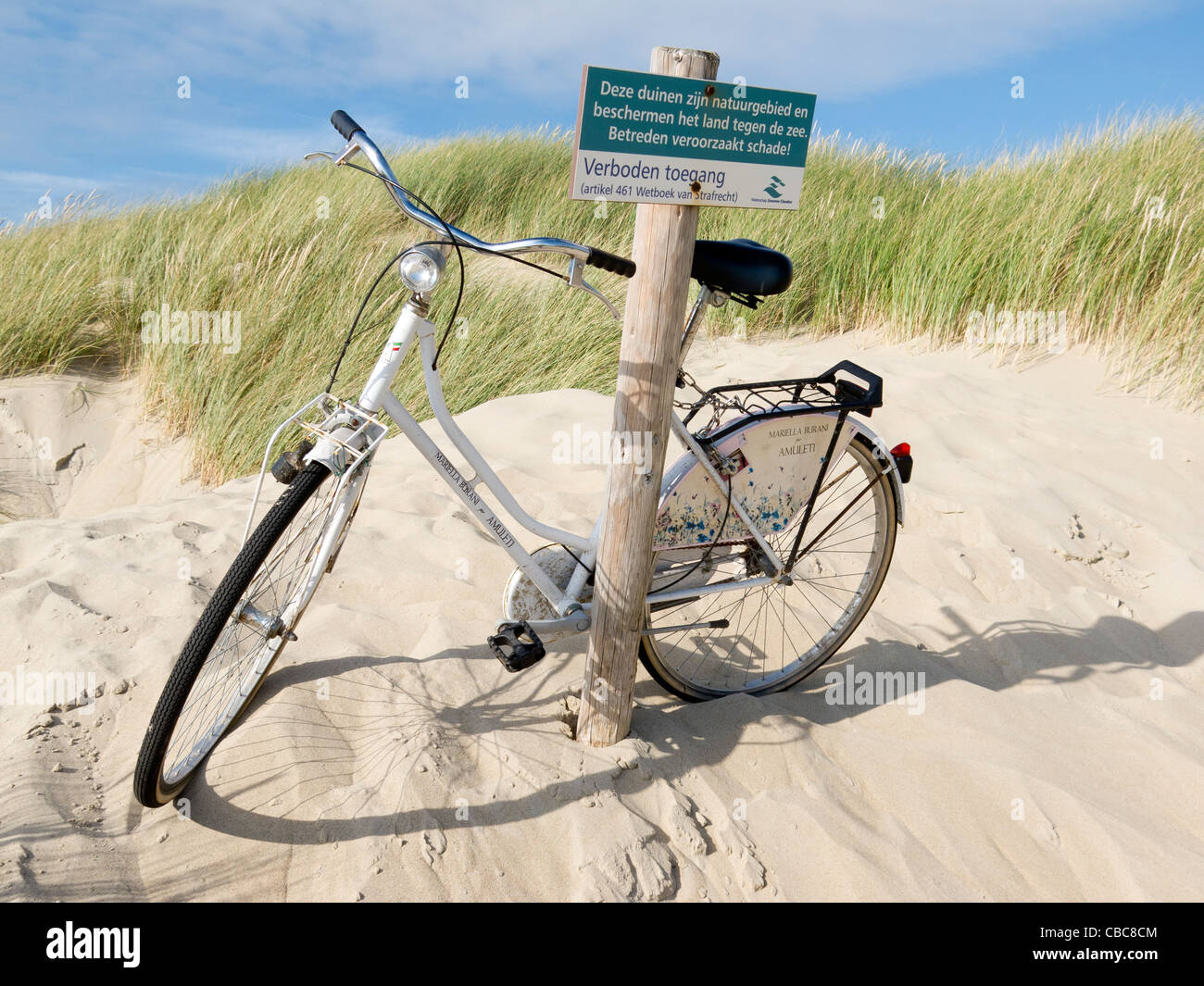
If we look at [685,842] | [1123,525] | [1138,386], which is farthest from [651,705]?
[1138,386]

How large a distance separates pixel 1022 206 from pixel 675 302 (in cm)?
630

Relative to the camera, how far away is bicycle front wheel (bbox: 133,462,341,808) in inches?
81.8

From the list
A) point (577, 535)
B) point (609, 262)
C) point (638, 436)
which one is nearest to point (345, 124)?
point (609, 262)

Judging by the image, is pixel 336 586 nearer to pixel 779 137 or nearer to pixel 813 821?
pixel 813 821

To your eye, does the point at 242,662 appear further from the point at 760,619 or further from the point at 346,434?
the point at 760,619

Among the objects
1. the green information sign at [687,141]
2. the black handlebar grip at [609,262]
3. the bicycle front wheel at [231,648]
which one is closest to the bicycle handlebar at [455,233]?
the black handlebar grip at [609,262]

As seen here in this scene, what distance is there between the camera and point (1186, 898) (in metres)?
2.38

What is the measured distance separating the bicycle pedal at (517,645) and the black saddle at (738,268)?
1066 millimetres

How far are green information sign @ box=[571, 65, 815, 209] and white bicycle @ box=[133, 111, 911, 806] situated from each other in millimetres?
203

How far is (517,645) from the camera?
7.84 feet

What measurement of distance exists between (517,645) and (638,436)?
0.64m

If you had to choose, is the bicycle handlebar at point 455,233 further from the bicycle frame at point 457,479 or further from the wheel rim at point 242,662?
the wheel rim at point 242,662

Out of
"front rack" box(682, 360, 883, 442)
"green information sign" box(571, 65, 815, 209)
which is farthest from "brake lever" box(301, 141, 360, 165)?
"front rack" box(682, 360, 883, 442)

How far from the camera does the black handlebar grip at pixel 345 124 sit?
2125 mm
